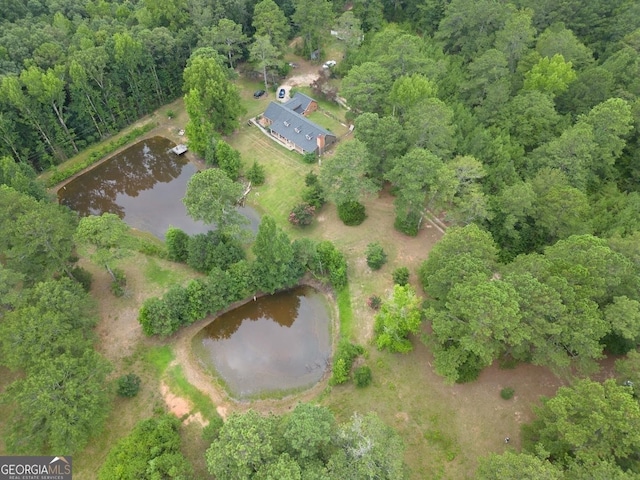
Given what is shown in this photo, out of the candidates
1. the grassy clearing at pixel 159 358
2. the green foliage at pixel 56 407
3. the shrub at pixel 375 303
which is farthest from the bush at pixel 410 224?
the green foliage at pixel 56 407

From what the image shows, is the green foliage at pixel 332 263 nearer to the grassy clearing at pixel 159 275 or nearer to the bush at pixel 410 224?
the bush at pixel 410 224

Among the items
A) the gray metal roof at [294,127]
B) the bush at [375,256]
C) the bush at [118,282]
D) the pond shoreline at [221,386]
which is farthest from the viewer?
the gray metal roof at [294,127]

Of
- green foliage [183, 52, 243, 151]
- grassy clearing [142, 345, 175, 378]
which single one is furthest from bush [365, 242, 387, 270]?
green foliage [183, 52, 243, 151]

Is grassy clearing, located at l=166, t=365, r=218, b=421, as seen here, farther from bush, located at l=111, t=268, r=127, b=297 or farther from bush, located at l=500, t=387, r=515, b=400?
bush, located at l=500, t=387, r=515, b=400

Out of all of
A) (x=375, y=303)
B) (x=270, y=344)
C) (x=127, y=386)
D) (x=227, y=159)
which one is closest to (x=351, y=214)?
(x=375, y=303)

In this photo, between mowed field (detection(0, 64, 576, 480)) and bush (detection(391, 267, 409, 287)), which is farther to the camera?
bush (detection(391, 267, 409, 287))

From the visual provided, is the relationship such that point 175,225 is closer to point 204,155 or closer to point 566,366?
point 204,155
